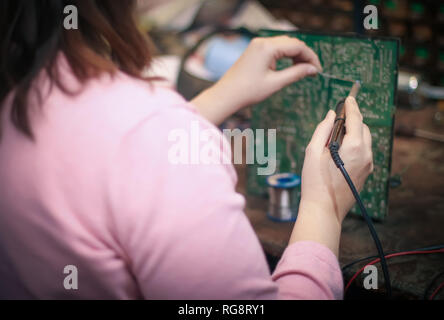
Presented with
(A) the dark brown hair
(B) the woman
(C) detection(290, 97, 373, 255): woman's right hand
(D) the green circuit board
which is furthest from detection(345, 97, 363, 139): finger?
(A) the dark brown hair

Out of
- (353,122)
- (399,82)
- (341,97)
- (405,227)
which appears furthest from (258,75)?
(399,82)

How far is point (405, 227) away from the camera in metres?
0.97

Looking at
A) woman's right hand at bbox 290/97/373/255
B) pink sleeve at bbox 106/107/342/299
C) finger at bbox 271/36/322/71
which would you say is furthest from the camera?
finger at bbox 271/36/322/71

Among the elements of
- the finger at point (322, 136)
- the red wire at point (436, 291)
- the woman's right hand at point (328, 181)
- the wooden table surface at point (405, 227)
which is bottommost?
the red wire at point (436, 291)

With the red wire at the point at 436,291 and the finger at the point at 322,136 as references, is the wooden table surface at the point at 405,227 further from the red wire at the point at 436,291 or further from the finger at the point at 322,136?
the finger at the point at 322,136

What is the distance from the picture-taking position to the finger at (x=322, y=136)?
0.73 metres

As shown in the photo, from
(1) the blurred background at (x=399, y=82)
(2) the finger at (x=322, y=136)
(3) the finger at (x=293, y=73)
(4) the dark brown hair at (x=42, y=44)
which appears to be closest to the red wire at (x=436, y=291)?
(1) the blurred background at (x=399, y=82)

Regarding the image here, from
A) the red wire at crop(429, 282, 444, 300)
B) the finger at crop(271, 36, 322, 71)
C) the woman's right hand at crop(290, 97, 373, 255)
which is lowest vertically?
the red wire at crop(429, 282, 444, 300)

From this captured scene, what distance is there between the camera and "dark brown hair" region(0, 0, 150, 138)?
52cm

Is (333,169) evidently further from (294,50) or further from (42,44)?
(42,44)

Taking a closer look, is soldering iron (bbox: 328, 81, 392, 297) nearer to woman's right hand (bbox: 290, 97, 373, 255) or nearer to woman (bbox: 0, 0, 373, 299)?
woman's right hand (bbox: 290, 97, 373, 255)

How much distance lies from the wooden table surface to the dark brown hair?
0.57 m
